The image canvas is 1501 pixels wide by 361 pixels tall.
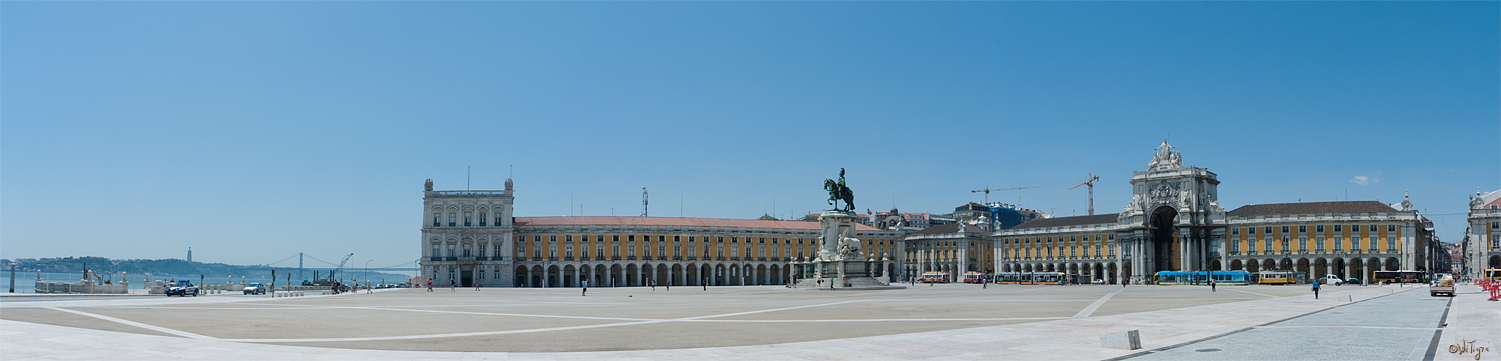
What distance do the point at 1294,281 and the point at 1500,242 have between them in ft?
123

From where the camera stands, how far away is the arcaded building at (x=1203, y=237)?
4094 inches

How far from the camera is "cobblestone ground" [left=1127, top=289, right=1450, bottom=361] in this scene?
16.4 meters

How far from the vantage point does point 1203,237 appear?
116m

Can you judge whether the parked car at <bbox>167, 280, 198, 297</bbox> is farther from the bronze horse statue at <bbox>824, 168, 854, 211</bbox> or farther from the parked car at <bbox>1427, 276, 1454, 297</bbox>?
the parked car at <bbox>1427, 276, 1454, 297</bbox>

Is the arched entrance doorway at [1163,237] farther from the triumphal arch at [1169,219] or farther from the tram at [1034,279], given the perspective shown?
the tram at [1034,279]

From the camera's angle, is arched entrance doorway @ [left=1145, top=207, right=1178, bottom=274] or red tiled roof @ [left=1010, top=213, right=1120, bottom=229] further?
red tiled roof @ [left=1010, top=213, right=1120, bottom=229]

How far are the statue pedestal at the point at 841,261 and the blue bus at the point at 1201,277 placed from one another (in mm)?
36178

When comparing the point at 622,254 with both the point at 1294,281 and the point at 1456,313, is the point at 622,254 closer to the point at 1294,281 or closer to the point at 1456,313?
the point at 1294,281

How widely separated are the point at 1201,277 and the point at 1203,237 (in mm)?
16370

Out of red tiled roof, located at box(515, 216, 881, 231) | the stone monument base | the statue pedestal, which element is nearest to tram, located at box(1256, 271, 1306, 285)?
the statue pedestal

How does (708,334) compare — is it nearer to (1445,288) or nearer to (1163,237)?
(1445,288)

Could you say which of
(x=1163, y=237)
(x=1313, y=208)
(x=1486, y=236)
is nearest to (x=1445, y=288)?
(x=1313, y=208)

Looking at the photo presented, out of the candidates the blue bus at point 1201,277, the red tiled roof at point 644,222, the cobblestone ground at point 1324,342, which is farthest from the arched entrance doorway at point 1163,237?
the cobblestone ground at point 1324,342

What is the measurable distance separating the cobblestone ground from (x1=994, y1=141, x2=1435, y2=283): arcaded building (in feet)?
292
